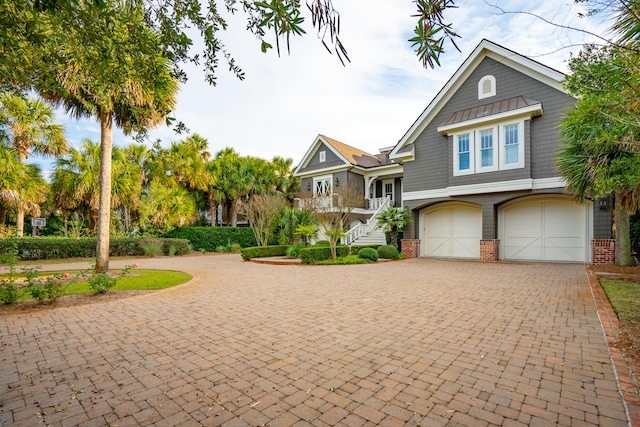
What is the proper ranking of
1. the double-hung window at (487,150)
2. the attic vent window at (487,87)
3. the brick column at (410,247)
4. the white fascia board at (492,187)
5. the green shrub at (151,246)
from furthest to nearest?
1. the green shrub at (151,246)
2. the brick column at (410,247)
3. the attic vent window at (487,87)
4. the double-hung window at (487,150)
5. the white fascia board at (492,187)

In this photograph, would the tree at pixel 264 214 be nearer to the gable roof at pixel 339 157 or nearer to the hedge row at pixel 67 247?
the hedge row at pixel 67 247

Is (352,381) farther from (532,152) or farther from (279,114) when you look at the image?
(532,152)

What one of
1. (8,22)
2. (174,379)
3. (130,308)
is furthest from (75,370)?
(8,22)

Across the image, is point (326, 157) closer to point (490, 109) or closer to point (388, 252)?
point (388, 252)

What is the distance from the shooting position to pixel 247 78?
154 inches

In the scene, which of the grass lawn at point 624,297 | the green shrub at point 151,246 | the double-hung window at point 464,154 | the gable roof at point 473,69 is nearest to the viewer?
the grass lawn at point 624,297

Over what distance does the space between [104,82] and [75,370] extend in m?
3.29

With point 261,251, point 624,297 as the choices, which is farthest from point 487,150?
point 261,251

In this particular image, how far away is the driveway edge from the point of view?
262 cm

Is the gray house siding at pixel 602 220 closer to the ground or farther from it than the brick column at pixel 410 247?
farther from it

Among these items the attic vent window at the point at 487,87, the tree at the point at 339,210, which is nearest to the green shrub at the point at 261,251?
the tree at the point at 339,210

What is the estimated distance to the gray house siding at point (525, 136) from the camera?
13.5 metres

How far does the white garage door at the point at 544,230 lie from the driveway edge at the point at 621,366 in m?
9.40

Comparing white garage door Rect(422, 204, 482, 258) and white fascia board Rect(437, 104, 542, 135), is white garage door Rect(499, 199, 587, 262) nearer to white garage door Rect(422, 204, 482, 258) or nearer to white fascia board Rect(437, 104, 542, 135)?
white garage door Rect(422, 204, 482, 258)
